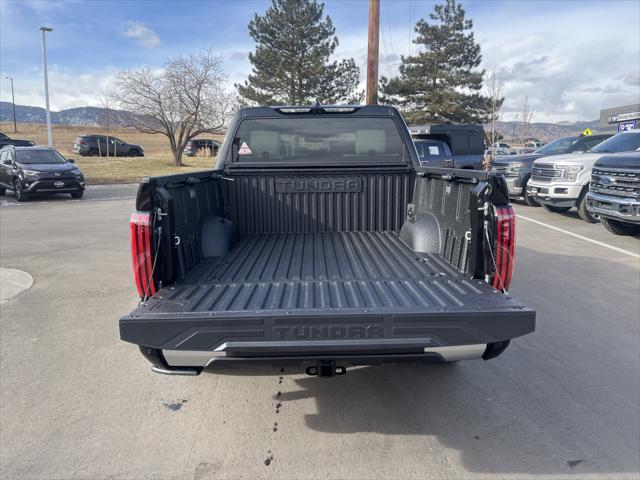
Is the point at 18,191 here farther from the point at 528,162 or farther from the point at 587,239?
the point at 587,239

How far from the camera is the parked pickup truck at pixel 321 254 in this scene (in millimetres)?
2555

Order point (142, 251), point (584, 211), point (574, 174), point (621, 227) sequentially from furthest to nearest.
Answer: point (584, 211) → point (574, 174) → point (621, 227) → point (142, 251)

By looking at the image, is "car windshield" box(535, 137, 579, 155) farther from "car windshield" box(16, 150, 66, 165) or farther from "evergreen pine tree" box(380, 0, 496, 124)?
"evergreen pine tree" box(380, 0, 496, 124)

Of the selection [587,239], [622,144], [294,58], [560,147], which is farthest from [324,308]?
[294,58]

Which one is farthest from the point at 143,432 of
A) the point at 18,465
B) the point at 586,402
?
the point at 586,402

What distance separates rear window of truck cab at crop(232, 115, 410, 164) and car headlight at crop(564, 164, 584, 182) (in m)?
8.25

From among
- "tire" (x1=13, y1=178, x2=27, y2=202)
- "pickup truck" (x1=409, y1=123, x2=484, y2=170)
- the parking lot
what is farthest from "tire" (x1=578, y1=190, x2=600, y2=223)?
"tire" (x1=13, y1=178, x2=27, y2=202)

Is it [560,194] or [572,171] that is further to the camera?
[560,194]

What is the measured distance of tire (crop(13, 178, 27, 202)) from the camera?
1588cm

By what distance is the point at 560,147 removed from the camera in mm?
14438

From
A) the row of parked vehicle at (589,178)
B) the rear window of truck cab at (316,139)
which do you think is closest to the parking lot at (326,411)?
the rear window of truck cab at (316,139)

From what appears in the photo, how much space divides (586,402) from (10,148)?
18594 millimetres

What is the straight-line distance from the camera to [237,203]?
15.5ft

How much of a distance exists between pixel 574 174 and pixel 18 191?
1607 cm
